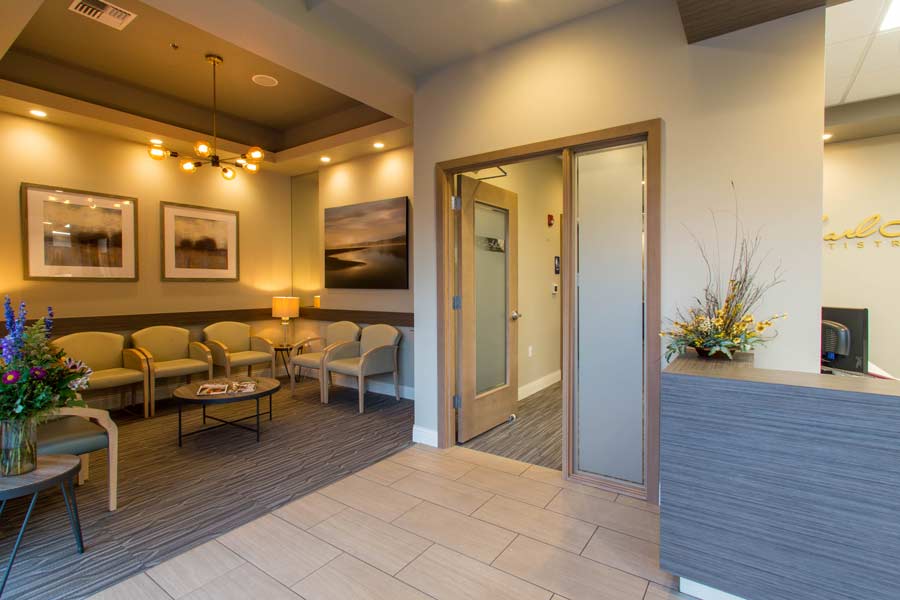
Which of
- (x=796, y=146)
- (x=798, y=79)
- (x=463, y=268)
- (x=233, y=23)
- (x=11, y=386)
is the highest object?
(x=233, y=23)

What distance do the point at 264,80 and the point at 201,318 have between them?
119 inches

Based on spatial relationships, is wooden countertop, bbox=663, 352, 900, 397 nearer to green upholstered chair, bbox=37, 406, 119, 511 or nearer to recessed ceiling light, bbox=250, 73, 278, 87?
green upholstered chair, bbox=37, 406, 119, 511

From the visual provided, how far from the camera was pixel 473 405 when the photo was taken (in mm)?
3662

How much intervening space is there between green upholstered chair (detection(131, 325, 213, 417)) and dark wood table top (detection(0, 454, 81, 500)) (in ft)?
8.18

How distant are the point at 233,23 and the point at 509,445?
3.59 m

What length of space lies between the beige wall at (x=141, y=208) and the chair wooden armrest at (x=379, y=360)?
7.58 ft

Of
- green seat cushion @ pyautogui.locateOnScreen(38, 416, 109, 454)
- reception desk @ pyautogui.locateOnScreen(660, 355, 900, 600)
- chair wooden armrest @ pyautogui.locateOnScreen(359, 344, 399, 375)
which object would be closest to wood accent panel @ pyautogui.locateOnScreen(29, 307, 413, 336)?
chair wooden armrest @ pyautogui.locateOnScreen(359, 344, 399, 375)

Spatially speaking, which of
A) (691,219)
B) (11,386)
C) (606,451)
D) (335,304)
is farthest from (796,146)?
(335,304)

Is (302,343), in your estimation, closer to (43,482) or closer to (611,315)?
(43,482)

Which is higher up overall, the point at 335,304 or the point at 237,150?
the point at 237,150

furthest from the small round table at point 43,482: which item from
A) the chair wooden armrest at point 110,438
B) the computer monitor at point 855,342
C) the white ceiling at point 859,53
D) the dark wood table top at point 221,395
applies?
the white ceiling at point 859,53

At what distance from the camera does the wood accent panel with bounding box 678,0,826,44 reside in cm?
204

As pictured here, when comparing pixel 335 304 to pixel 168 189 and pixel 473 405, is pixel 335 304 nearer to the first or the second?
pixel 168 189

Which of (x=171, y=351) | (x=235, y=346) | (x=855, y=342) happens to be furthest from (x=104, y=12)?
(x=855, y=342)
